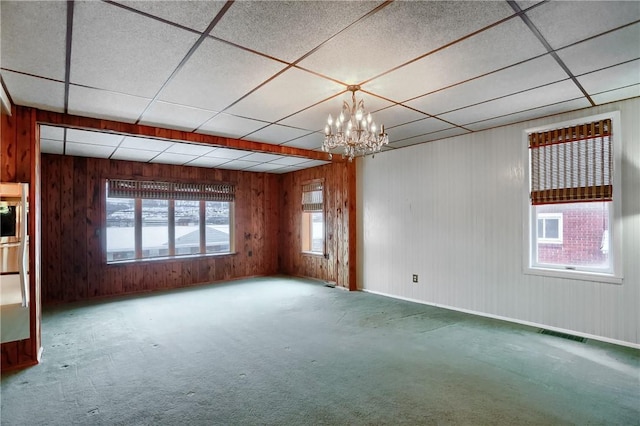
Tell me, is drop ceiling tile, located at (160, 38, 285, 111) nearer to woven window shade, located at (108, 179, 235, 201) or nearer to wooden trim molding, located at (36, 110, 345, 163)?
wooden trim molding, located at (36, 110, 345, 163)

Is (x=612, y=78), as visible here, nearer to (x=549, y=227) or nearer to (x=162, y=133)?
(x=549, y=227)

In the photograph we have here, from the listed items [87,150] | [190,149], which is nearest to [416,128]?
[190,149]

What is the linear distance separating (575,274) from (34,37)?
5260 millimetres

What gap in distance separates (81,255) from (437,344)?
229 inches

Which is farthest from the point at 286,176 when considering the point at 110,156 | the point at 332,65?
the point at 332,65

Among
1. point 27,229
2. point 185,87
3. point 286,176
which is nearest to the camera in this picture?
point 185,87

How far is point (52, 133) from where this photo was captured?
4223 millimetres

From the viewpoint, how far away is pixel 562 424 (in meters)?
2.14

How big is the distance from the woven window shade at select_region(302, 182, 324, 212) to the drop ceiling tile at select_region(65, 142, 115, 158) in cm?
371

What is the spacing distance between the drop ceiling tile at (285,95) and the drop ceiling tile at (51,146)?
2.94 m

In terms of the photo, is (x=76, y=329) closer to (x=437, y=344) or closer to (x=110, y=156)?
(x=110, y=156)

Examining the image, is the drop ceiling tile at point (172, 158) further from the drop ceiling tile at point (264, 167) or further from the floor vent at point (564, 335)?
the floor vent at point (564, 335)

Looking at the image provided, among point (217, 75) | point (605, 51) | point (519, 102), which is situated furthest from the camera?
point (519, 102)

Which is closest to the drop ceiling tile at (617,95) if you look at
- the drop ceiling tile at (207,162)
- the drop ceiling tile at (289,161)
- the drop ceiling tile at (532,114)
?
the drop ceiling tile at (532,114)
